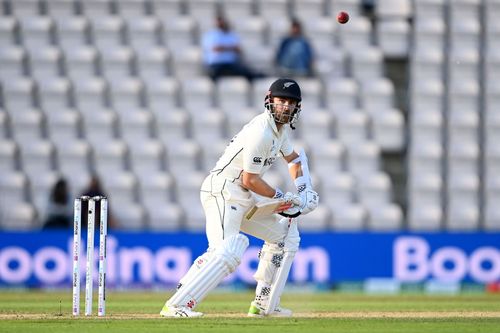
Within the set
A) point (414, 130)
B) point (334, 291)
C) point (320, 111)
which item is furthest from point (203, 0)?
point (334, 291)

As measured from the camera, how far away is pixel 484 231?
1197 centimetres

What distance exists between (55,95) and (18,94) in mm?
415

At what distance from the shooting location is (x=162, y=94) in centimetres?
1287

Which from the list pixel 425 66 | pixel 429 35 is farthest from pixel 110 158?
pixel 429 35

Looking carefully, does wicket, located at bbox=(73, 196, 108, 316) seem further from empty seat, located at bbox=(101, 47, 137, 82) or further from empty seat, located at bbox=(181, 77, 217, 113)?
empty seat, located at bbox=(101, 47, 137, 82)

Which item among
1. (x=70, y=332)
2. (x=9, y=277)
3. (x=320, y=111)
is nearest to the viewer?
(x=70, y=332)

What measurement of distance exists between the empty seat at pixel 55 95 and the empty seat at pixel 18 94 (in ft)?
0.45

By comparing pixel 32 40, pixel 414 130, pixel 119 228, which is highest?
pixel 32 40

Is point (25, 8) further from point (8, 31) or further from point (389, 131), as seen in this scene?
point (389, 131)

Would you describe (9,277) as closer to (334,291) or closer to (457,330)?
(334,291)

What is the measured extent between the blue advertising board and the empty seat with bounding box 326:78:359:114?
7.20 feet

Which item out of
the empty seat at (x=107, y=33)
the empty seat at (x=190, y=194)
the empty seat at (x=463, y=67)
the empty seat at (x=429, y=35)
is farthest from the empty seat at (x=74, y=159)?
the empty seat at (x=463, y=67)

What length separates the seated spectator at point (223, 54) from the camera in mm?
12766

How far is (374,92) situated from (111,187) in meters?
3.29
